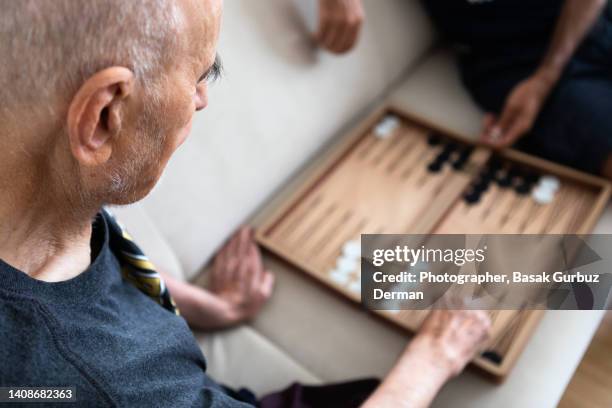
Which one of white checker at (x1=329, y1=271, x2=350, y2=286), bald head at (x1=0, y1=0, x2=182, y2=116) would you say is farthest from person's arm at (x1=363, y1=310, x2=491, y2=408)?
bald head at (x1=0, y1=0, x2=182, y2=116)

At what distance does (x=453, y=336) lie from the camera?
93 cm

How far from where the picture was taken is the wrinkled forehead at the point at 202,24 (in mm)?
521

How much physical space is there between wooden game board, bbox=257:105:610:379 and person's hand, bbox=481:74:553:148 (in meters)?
0.03

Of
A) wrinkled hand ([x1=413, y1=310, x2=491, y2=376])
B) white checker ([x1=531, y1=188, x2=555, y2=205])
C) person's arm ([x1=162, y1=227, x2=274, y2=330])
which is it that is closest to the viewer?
wrinkled hand ([x1=413, y1=310, x2=491, y2=376])

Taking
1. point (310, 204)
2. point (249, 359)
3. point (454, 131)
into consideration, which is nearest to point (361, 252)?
point (310, 204)

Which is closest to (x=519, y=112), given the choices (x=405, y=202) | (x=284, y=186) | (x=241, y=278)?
(x=405, y=202)

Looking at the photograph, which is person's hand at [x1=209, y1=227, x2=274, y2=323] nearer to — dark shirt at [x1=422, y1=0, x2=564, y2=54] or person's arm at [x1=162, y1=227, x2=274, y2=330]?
person's arm at [x1=162, y1=227, x2=274, y2=330]

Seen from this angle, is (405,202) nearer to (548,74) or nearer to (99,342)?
(548,74)

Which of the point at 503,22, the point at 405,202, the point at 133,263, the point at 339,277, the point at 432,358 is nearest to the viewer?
the point at 133,263

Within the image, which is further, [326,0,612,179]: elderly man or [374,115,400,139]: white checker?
[374,115,400,139]: white checker

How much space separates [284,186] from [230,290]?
1.02 feet

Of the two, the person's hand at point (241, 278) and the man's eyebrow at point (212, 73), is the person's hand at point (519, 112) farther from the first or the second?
the man's eyebrow at point (212, 73)

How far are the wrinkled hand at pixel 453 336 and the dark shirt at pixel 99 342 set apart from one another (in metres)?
0.36

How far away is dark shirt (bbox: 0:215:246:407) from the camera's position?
1.73 ft
